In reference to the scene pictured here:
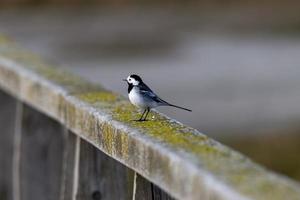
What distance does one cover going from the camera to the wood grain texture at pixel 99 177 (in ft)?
13.4

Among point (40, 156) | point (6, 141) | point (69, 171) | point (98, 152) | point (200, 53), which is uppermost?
point (98, 152)

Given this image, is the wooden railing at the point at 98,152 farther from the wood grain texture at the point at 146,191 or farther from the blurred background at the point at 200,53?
the blurred background at the point at 200,53

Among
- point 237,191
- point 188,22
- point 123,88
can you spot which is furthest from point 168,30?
point 237,191

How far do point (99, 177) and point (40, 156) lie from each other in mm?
1052

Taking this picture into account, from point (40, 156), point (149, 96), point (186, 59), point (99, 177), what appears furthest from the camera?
point (186, 59)

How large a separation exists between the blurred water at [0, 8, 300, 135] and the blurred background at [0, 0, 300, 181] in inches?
0.9

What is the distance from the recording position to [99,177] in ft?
13.5

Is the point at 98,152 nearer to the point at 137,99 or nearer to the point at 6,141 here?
the point at 137,99

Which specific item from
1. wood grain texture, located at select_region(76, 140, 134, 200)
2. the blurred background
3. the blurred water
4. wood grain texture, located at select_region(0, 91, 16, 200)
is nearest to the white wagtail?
wood grain texture, located at select_region(76, 140, 134, 200)

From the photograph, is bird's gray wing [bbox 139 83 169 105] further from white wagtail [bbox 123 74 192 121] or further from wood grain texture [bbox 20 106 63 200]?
wood grain texture [bbox 20 106 63 200]

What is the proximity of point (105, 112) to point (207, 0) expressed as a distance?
27.2 metres

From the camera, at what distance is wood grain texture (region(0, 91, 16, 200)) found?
603 centimetres

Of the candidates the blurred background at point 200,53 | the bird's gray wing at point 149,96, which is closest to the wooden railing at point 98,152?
the bird's gray wing at point 149,96

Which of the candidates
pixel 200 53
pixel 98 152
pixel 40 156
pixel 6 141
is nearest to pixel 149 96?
pixel 98 152
